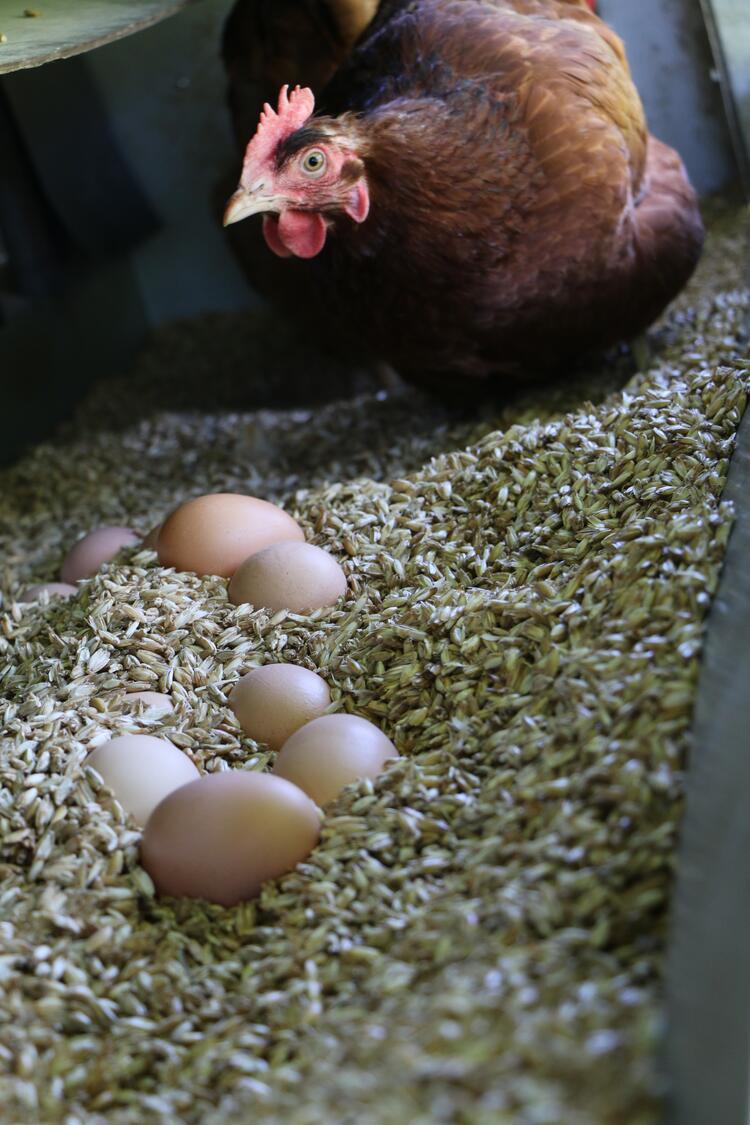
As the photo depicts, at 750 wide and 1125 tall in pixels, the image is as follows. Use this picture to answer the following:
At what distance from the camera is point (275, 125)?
2.19m

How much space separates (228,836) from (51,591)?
114 cm

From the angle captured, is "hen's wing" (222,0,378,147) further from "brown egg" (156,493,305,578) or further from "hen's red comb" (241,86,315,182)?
"brown egg" (156,493,305,578)

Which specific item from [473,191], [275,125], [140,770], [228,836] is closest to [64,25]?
[275,125]

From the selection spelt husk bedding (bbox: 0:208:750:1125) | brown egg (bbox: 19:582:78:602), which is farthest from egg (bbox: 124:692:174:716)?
brown egg (bbox: 19:582:78:602)

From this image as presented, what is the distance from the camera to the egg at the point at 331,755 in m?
1.54

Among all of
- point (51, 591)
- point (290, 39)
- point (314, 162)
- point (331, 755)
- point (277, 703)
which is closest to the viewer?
point (331, 755)

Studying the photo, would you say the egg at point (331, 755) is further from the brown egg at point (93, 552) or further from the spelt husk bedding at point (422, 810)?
the brown egg at point (93, 552)

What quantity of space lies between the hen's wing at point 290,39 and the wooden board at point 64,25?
52cm

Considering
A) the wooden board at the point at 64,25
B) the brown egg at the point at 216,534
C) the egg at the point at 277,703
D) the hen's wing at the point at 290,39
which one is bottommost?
the egg at the point at 277,703

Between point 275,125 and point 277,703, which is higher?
point 275,125

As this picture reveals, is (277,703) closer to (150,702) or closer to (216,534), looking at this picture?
(150,702)

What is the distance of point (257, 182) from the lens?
7.18 ft

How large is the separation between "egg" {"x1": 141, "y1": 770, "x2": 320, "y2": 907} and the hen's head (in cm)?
122

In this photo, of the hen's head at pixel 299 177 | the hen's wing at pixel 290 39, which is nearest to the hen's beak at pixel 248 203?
the hen's head at pixel 299 177
